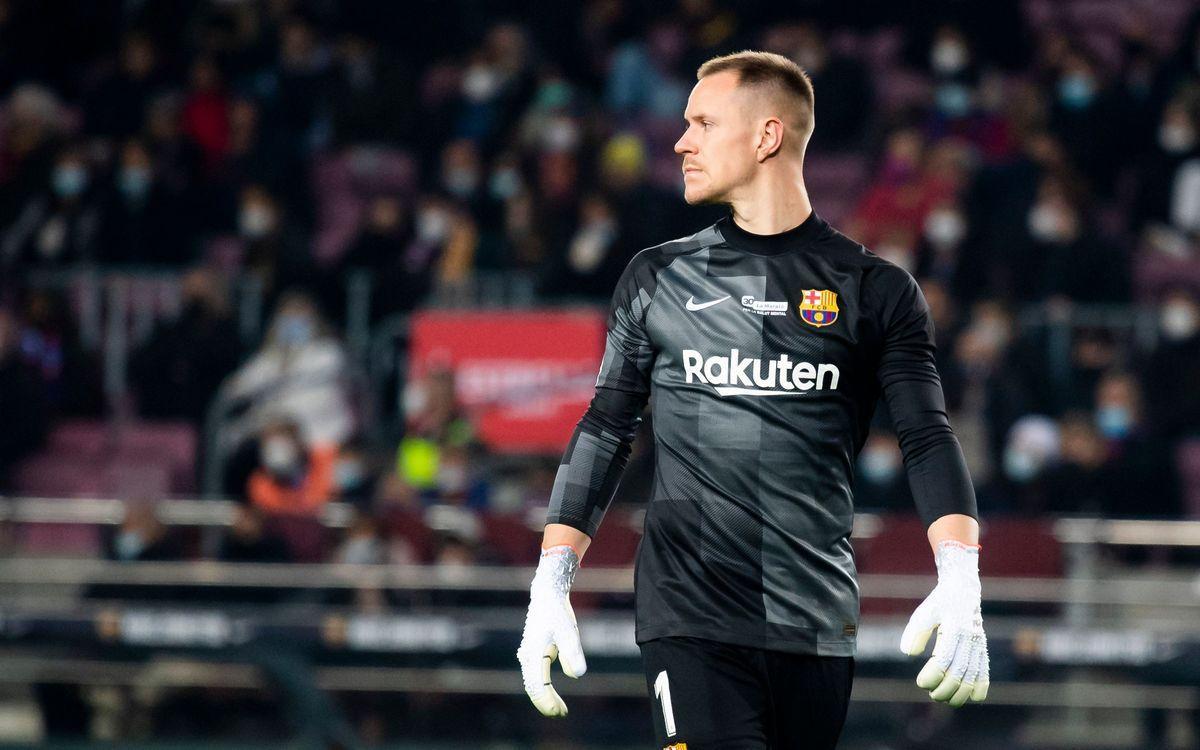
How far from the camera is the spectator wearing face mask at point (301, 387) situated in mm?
11602

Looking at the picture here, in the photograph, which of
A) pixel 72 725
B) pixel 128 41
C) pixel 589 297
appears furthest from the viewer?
pixel 128 41

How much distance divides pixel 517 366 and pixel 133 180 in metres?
4.27

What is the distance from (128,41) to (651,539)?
12.3 m

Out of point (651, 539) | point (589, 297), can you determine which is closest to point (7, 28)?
point (589, 297)

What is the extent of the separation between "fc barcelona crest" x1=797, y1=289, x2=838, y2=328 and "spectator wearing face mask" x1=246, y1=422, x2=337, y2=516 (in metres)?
6.99

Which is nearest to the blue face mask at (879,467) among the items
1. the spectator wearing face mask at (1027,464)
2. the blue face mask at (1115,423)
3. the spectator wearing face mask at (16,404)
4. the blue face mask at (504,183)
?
the spectator wearing face mask at (1027,464)

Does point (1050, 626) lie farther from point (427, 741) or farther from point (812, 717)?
point (812, 717)

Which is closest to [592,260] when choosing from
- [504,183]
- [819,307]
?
[504,183]

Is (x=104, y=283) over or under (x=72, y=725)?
over

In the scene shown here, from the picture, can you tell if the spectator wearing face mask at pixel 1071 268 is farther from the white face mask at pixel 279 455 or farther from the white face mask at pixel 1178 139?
the white face mask at pixel 279 455

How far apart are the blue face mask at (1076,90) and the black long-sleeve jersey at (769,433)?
1011 cm

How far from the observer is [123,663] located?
9.46 m

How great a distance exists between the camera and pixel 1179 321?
1147cm

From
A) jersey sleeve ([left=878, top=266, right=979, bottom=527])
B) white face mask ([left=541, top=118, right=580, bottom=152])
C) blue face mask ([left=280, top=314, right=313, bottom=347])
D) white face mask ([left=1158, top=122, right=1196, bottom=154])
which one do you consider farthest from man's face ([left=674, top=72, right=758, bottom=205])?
white face mask ([left=1158, top=122, right=1196, bottom=154])
